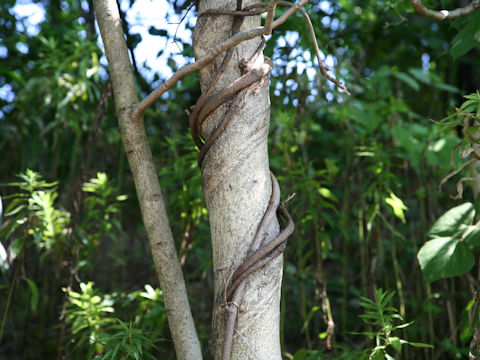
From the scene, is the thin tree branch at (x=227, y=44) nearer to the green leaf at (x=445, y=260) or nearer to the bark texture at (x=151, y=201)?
the bark texture at (x=151, y=201)

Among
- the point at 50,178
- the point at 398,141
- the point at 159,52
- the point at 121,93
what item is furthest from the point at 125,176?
the point at 121,93

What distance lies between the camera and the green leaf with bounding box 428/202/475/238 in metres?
1.37

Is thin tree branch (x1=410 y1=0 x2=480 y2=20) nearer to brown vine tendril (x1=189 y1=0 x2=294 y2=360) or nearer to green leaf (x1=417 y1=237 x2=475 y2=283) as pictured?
brown vine tendril (x1=189 y1=0 x2=294 y2=360)

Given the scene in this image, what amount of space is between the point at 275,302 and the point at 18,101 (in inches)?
69.5

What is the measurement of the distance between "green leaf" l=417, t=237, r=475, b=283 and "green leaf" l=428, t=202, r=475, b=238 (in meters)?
0.04

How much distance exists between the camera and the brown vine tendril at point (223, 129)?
35.9 inches

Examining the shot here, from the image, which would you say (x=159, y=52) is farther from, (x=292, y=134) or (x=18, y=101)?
(x=18, y=101)

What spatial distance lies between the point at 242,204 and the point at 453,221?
2.43 ft

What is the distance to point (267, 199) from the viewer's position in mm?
985

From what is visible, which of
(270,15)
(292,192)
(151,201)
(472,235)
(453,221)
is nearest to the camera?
(270,15)

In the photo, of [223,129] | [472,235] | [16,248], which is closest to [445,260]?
[472,235]

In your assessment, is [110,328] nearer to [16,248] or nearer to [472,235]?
[16,248]

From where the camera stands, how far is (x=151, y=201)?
108 centimetres

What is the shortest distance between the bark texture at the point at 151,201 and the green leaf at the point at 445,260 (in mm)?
648
